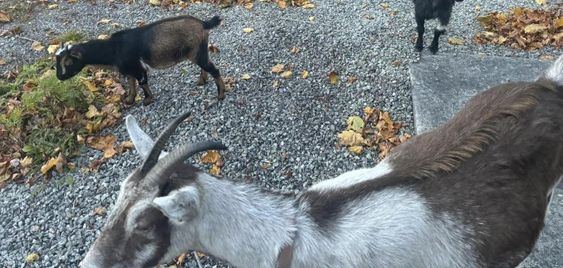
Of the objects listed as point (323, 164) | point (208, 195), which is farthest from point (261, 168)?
point (208, 195)

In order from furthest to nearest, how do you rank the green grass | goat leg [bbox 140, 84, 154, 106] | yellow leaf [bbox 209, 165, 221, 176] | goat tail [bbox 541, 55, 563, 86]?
goat leg [bbox 140, 84, 154, 106], the green grass, yellow leaf [bbox 209, 165, 221, 176], goat tail [bbox 541, 55, 563, 86]

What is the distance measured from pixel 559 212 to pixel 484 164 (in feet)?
4.81

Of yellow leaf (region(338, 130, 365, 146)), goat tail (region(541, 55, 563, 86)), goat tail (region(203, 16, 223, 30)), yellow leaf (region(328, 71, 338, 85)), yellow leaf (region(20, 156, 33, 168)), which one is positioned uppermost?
goat tail (region(541, 55, 563, 86))

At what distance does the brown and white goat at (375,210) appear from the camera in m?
2.55

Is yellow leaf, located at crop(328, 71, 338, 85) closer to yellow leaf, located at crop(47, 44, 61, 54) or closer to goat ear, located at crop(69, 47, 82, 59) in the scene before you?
goat ear, located at crop(69, 47, 82, 59)

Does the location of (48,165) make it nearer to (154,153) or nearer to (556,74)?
(154,153)

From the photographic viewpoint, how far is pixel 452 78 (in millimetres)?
5297

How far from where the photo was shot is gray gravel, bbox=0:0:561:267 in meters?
4.47

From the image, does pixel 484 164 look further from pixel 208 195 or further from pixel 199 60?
pixel 199 60

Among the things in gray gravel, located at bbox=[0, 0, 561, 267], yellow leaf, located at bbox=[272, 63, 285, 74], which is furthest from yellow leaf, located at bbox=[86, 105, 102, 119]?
yellow leaf, located at bbox=[272, 63, 285, 74]

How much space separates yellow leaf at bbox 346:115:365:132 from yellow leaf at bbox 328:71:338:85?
2.29 feet

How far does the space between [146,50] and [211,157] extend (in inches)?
55.6

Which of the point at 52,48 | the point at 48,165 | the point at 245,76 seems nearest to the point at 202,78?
the point at 245,76

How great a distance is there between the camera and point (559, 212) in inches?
148
